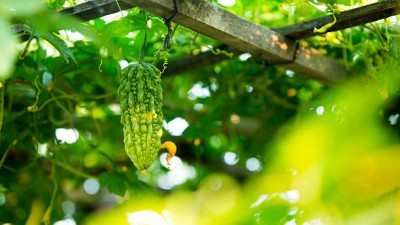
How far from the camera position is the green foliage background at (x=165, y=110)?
1820 mm

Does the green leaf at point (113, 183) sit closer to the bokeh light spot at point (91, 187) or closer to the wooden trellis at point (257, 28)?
the wooden trellis at point (257, 28)

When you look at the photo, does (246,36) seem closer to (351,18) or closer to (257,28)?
(257,28)

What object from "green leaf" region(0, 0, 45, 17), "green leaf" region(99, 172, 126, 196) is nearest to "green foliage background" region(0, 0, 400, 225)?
"green leaf" region(99, 172, 126, 196)

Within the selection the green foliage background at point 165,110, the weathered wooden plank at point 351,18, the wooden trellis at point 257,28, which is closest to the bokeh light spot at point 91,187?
the green foliage background at point 165,110

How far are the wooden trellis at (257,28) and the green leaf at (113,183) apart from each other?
48cm

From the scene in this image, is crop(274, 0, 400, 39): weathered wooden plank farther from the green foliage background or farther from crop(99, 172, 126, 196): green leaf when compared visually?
crop(99, 172, 126, 196): green leaf

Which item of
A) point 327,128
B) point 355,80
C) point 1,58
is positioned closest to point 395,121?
point 355,80

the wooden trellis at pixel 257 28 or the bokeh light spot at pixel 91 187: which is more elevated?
the bokeh light spot at pixel 91 187

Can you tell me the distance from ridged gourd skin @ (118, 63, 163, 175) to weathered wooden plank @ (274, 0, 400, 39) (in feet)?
1.73

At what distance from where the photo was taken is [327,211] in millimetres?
900

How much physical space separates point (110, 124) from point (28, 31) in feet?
3.90

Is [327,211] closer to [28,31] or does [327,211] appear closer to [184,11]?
[184,11]

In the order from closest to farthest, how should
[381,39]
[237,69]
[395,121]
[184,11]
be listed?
[184,11] → [381,39] → [395,121] → [237,69]

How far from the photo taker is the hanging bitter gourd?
1.52 meters
